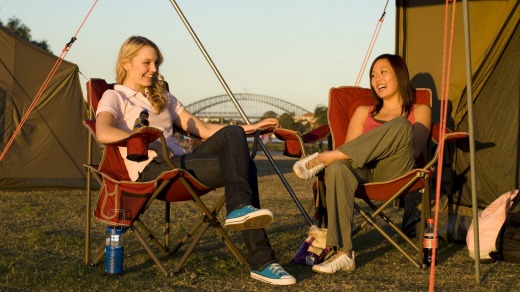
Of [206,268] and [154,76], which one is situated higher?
[154,76]

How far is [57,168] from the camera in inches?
290

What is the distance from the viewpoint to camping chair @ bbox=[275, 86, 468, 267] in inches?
138

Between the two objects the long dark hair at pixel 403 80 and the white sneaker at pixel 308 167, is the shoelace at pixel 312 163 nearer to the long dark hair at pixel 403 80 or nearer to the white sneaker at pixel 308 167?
the white sneaker at pixel 308 167

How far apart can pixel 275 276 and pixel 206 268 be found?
0.44m

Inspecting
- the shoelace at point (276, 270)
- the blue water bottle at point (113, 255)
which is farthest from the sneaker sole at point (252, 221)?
the blue water bottle at point (113, 255)

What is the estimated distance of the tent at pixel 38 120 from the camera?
282 inches

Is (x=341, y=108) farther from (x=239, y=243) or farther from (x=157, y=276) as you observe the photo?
(x=157, y=276)

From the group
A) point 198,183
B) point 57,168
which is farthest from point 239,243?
point 57,168

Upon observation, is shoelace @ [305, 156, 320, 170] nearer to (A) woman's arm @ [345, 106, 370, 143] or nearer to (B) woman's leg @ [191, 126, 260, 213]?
(B) woman's leg @ [191, 126, 260, 213]

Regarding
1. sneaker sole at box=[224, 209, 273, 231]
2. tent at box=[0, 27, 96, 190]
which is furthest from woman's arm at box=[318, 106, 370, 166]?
tent at box=[0, 27, 96, 190]

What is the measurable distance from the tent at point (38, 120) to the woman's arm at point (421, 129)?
13.8 feet

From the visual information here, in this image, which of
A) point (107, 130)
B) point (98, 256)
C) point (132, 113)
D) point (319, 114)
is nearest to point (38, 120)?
point (132, 113)

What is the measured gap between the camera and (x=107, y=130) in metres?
3.27

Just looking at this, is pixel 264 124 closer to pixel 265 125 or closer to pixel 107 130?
pixel 265 125
